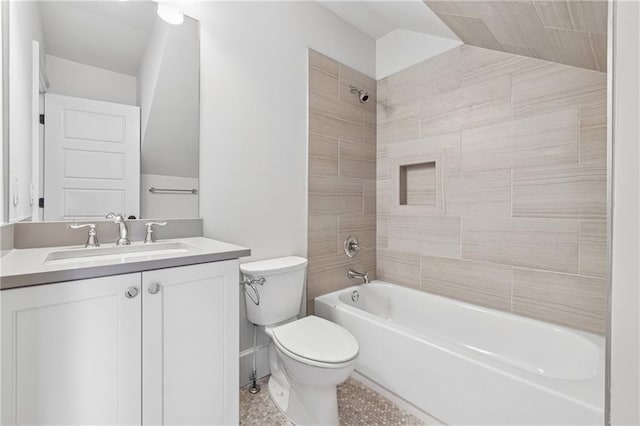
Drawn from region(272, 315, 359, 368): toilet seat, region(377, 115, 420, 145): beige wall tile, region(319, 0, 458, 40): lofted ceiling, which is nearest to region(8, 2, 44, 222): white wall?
region(272, 315, 359, 368): toilet seat

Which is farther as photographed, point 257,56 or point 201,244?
point 257,56

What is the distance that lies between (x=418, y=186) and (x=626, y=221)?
2.32m

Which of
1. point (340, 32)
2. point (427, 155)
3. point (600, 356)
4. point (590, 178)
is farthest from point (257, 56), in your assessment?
point (600, 356)

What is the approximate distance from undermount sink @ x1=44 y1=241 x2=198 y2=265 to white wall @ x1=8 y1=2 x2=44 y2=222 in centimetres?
23

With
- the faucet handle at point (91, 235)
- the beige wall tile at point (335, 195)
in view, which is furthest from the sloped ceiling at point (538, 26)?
the faucet handle at point (91, 235)

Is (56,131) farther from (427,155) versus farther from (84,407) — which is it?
(427,155)

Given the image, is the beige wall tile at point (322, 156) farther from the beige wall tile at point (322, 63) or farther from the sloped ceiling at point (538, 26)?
the sloped ceiling at point (538, 26)

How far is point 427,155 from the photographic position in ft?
7.86

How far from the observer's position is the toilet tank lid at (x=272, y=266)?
1731 millimetres

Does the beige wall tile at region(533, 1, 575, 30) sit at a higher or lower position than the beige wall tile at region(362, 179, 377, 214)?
higher

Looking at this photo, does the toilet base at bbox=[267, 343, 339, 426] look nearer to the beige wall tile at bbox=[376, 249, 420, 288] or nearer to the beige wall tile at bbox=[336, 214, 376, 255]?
the beige wall tile at bbox=[336, 214, 376, 255]

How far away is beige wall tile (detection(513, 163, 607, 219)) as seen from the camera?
167cm

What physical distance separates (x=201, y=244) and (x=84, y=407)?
71cm

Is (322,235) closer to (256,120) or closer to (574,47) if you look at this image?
(256,120)
